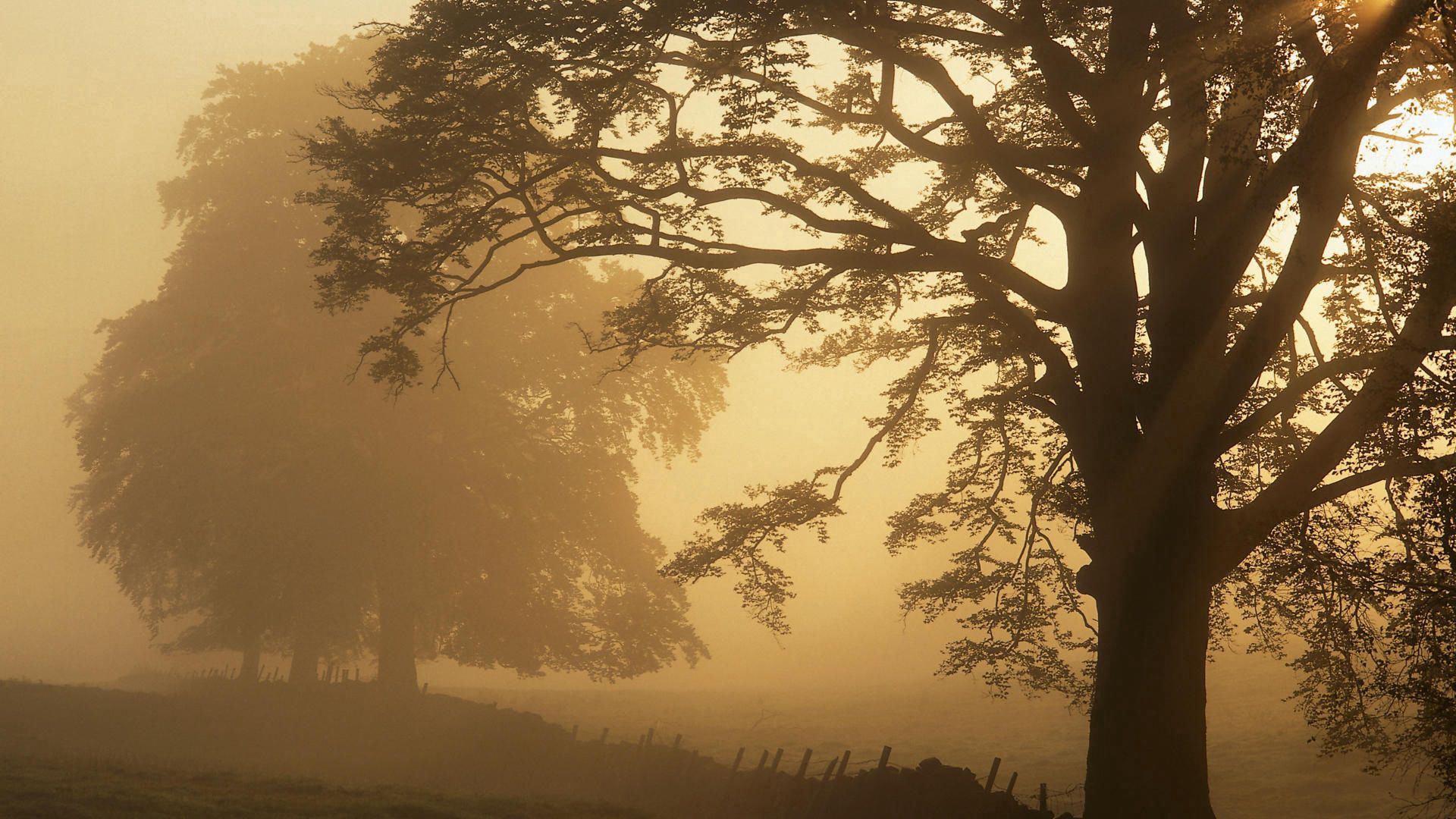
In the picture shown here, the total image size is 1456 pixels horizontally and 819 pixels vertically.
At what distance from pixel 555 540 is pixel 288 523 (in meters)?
6.96

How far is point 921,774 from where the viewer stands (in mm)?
13734

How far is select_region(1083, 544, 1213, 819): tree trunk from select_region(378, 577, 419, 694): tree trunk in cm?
2049

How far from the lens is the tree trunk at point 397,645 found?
26797 mm

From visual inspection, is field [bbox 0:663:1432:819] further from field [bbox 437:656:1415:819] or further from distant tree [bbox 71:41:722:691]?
distant tree [bbox 71:41:722:691]

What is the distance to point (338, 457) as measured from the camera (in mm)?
25969

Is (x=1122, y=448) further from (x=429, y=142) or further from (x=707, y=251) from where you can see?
(x=429, y=142)

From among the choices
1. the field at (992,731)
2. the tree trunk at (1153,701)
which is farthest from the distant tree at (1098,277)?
the field at (992,731)

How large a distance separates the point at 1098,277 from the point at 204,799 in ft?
43.4

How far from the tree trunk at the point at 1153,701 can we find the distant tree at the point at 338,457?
60.4ft

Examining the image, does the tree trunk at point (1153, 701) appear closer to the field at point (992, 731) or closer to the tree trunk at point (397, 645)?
the field at point (992, 731)


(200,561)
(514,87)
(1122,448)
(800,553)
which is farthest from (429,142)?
(800,553)

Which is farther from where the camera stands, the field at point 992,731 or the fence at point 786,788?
the field at point 992,731

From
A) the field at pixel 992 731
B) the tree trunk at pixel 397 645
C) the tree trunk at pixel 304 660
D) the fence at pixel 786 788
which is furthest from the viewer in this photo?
the tree trunk at pixel 304 660

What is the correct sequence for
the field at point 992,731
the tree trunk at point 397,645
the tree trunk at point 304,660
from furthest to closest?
1. the tree trunk at point 304,660
2. the tree trunk at point 397,645
3. the field at point 992,731
